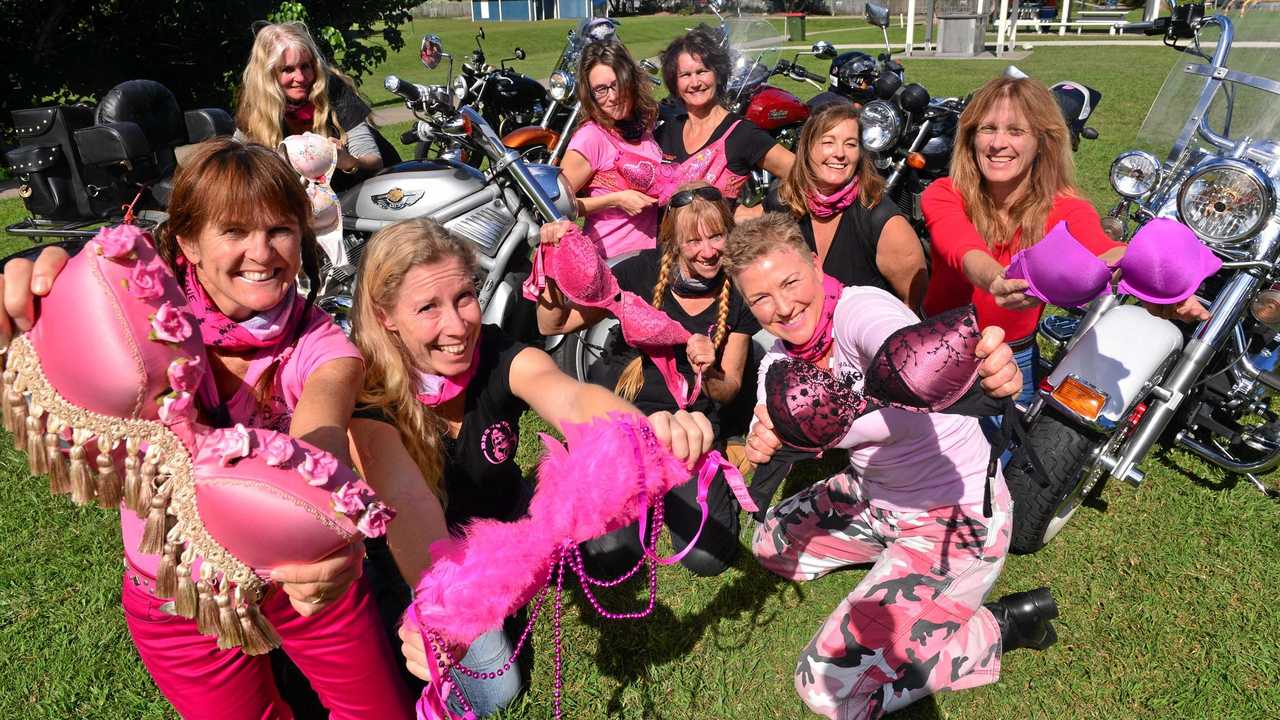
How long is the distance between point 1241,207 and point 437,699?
10.3 feet

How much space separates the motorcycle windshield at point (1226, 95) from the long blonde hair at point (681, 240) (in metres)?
2.17

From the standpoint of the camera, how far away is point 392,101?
2000 centimetres

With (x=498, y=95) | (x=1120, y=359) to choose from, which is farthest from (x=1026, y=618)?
(x=498, y=95)

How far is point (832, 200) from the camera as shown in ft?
11.7

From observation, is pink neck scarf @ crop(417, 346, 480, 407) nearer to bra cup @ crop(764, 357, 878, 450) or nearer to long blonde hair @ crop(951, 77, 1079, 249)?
bra cup @ crop(764, 357, 878, 450)

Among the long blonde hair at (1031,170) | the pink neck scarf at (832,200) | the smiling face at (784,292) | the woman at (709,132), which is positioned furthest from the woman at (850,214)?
the smiling face at (784,292)

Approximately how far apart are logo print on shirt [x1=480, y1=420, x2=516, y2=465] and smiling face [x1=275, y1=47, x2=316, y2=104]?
8.21 feet

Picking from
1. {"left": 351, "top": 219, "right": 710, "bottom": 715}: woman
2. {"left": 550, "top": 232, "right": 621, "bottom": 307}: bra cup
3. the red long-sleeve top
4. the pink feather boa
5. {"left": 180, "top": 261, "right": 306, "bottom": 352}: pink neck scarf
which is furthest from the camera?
the red long-sleeve top

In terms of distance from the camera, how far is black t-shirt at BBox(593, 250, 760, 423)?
3.53m

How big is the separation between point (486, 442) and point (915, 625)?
1.46 m

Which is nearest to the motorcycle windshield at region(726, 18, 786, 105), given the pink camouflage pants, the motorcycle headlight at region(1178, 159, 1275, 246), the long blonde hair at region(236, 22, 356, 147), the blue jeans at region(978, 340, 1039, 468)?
the long blonde hair at region(236, 22, 356, 147)

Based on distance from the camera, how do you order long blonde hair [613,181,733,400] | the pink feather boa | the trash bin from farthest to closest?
the trash bin
long blonde hair [613,181,733,400]
the pink feather boa

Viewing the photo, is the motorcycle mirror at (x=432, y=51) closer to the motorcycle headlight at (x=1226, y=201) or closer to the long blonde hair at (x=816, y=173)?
the long blonde hair at (x=816, y=173)

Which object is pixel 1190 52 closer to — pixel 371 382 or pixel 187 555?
pixel 371 382
